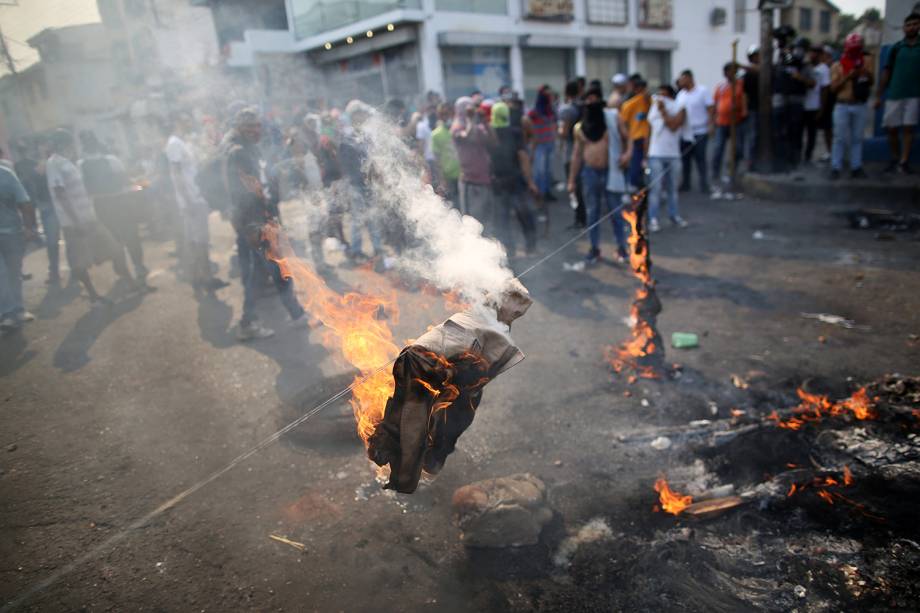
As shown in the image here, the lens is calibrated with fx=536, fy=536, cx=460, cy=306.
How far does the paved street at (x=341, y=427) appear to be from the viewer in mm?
2902

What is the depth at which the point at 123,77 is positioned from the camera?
14.2 m

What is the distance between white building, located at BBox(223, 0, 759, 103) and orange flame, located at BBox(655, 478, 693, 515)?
15.7 meters

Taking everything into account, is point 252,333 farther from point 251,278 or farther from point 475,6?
point 475,6

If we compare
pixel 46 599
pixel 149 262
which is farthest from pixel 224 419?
pixel 149 262

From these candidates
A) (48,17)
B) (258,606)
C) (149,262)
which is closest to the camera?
(258,606)

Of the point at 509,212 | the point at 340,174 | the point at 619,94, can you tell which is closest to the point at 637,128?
the point at 509,212

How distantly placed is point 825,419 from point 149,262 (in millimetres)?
10389

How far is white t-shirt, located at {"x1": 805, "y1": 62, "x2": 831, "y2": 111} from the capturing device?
35.2 ft

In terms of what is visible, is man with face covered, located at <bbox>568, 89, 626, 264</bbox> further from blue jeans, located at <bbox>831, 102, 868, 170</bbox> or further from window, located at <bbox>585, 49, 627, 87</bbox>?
window, located at <bbox>585, 49, 627, 87</bbox>

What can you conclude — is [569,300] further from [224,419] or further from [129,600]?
[129,600]

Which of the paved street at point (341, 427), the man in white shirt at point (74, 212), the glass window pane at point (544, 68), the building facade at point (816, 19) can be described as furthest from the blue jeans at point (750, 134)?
the building facade at point (816, 19)

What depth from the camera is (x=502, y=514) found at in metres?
2.96

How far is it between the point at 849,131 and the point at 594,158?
552 cm

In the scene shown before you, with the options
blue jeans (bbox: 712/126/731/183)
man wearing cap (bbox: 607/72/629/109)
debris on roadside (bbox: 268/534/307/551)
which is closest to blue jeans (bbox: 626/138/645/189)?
man wearing cap (bbox: 607/72/629/109)
